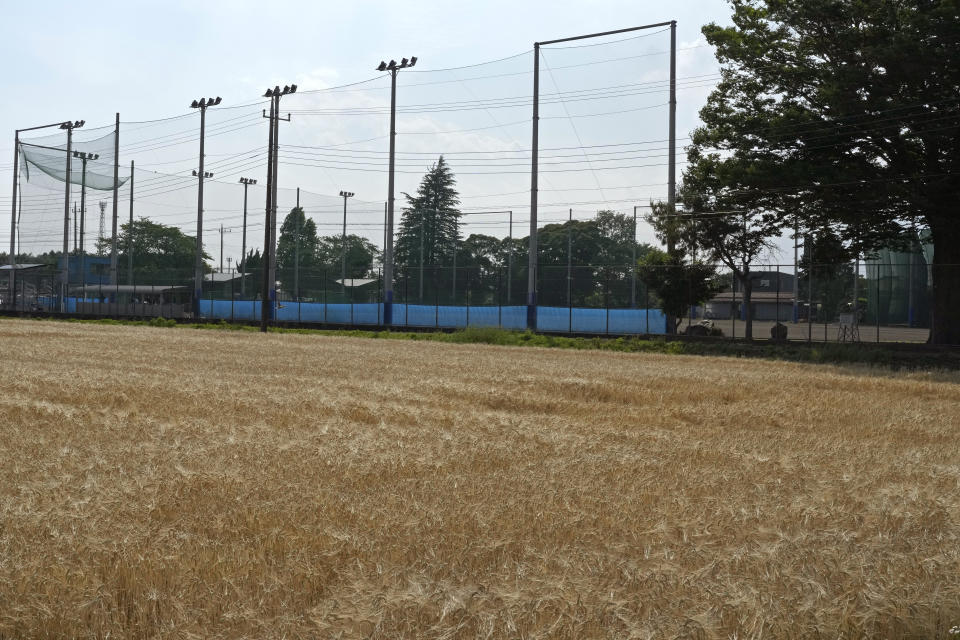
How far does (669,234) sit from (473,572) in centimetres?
2964

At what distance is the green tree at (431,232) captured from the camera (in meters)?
47.9

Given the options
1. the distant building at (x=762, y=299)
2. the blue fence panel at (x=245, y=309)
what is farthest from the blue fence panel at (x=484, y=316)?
the blue fence panel at (x=245, y=309)

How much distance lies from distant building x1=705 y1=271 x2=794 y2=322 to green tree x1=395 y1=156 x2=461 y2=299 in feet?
40.8

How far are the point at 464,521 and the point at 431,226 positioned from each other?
55.3m

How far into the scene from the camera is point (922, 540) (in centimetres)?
425

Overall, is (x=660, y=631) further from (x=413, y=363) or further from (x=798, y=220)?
(x=798, y=220)

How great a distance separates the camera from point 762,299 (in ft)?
115

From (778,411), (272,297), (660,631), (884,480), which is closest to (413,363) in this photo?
(778,411)

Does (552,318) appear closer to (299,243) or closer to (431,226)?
(431,226)

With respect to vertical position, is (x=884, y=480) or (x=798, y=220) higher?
(x=798, y=220)

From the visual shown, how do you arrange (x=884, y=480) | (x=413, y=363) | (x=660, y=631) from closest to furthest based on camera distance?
(x=660, y=631) < (x=884, y=480) < (x=413, y=363)

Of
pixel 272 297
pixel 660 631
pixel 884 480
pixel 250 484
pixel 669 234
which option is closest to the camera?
pixel 660 631

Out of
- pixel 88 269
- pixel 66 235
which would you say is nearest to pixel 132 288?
pixel 66 235

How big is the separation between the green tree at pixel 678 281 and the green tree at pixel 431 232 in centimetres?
1199
